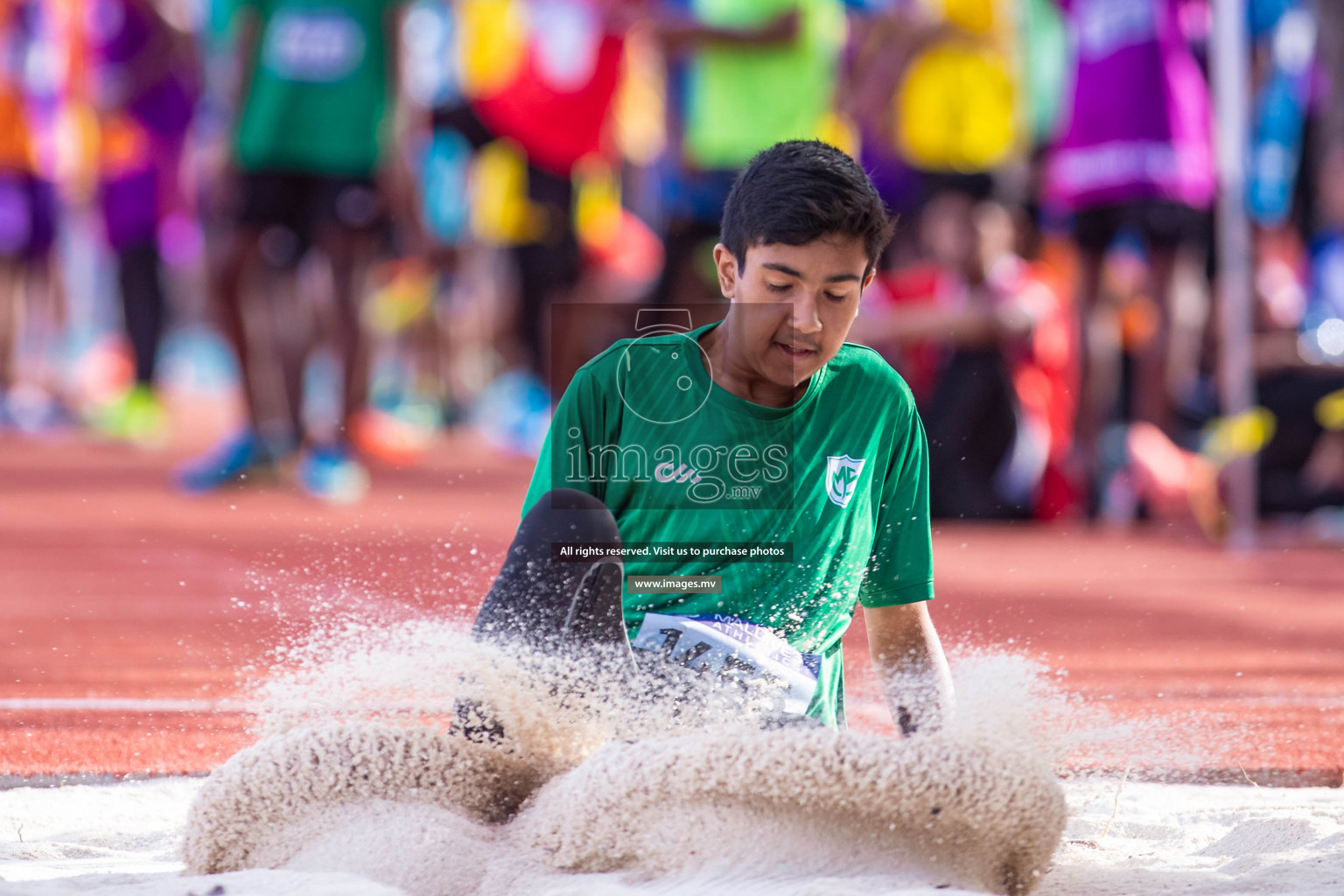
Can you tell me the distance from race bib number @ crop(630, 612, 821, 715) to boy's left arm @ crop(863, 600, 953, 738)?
0.18 metres

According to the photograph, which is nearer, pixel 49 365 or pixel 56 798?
pixel 56 798

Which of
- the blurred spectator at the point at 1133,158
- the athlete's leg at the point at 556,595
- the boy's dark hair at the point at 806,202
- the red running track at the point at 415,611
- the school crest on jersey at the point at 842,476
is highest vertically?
the blurred spectator at the point at 1133,158

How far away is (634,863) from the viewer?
1.88 m

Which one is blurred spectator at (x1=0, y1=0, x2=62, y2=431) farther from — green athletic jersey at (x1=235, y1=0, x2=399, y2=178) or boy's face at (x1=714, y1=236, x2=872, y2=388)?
boy's face at (x1=714, y1=236, x2=872, y2=388)

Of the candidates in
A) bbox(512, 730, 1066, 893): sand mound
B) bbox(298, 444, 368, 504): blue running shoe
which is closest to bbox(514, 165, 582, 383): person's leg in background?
bbox(298, 444, 368, 504): blue running shoe

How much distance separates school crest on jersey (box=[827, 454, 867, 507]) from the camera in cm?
215

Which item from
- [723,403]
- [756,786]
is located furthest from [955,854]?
[723,403]

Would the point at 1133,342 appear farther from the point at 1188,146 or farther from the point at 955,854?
the point at 955,854

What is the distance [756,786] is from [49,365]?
8.28m

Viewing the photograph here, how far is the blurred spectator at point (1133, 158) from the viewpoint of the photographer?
18.6 ft

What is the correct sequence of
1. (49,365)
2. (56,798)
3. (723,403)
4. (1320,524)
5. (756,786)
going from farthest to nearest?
(49,365) < (1320,524) < (56,798) < (723,403) < (756,786)

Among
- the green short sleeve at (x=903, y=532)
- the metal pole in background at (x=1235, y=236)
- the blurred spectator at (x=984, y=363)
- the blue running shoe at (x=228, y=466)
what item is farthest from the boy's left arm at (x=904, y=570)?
the blue running shoe at (x=228, y=466)

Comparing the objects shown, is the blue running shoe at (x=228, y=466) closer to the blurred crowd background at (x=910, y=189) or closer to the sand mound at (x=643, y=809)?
the blurred crowd background at (x=910, y=189)

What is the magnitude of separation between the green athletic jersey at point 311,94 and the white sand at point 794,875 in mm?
3684
